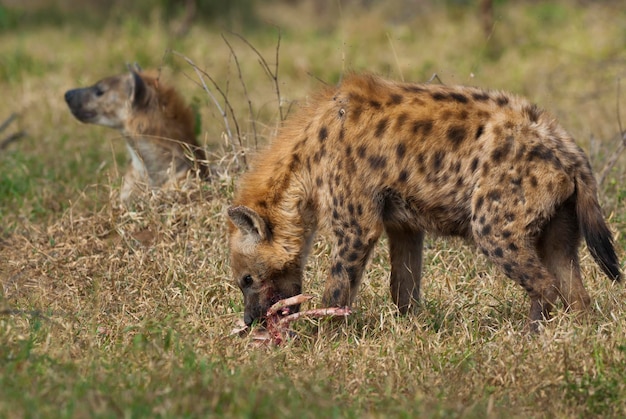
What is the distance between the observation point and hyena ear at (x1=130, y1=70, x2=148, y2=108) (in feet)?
26.1

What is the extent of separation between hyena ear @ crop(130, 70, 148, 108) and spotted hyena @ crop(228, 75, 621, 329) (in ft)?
8.52

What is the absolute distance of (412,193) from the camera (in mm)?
5070

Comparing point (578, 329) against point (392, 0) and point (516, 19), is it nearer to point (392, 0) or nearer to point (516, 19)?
point (516, 19)

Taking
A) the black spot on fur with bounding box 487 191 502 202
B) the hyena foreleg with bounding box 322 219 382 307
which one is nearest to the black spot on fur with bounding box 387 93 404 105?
the hyena foreleg with bounding box 322 219 382 307

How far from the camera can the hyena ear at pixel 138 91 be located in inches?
313

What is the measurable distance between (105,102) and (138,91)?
446 mm

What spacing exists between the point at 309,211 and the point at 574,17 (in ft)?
30.4

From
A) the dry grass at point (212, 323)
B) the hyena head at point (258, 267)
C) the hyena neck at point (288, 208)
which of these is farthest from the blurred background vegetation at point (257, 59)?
the hyena head at point (258, 267)

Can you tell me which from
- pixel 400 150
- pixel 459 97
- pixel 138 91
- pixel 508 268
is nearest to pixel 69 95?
pixel 138 91

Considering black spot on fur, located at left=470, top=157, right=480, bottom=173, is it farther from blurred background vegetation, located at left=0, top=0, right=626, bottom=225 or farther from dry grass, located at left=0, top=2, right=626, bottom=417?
blurred background vegetation, located at left=0, top=0, right=626, bottom=225

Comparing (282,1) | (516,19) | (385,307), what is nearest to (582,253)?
(385,307)

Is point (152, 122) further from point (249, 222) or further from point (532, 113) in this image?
point (532, 113)

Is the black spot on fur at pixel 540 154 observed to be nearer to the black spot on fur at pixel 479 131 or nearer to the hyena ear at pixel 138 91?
the black spot on fur at pixel 479 131

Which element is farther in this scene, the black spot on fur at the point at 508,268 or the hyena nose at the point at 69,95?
the hyena nose at the point at 69,95
